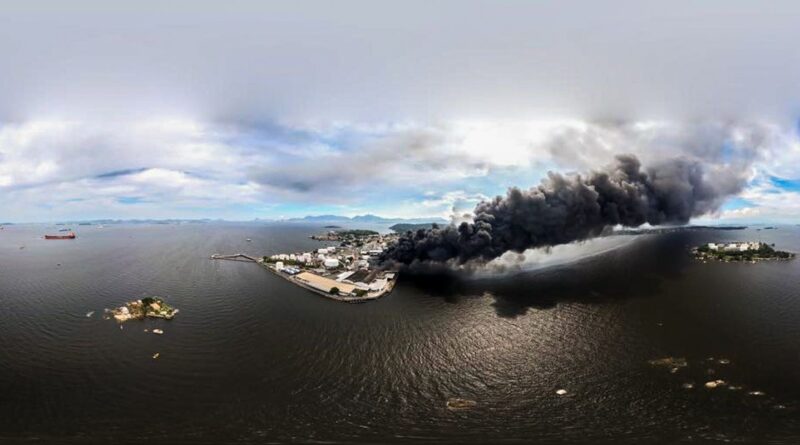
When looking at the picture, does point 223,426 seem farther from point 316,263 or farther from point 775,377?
point 316,263

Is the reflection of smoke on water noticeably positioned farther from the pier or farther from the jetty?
the pier

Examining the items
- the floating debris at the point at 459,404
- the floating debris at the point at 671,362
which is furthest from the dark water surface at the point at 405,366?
the floating debris at the point at 671,362

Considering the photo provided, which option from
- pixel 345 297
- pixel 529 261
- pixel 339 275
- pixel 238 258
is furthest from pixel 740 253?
pixel 238 258

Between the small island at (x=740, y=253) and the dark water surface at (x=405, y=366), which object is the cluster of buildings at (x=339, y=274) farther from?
the small island at (x=740, y=253)

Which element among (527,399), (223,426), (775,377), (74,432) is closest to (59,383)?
(74,432)

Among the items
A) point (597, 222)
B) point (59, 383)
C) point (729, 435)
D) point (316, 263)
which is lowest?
point (729, 435)

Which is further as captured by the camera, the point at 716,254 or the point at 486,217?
the point at 716,254

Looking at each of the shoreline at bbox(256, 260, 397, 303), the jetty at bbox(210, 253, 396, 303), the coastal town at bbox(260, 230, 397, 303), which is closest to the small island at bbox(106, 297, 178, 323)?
the shoreline at bbox(256, 260, 397, 303)

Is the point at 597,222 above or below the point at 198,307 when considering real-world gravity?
above
